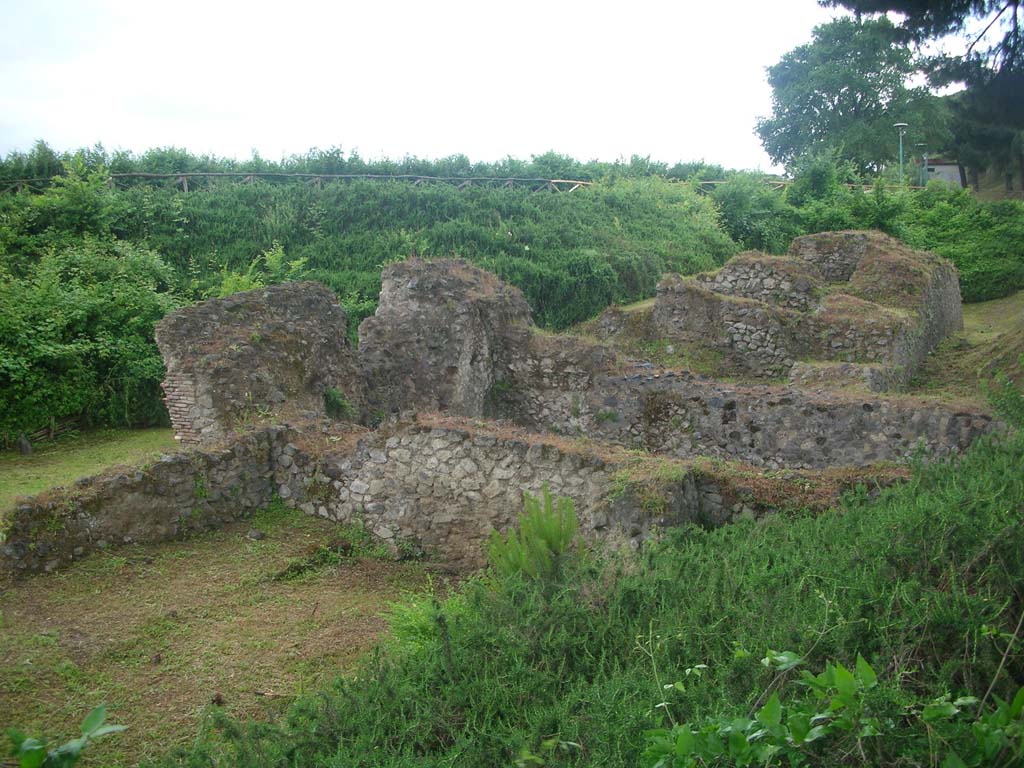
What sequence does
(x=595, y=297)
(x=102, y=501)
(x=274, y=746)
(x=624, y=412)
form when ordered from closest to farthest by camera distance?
(x=274, y=746) → (x=102, y=501) → (x=624, y=412) → (x=595, y=297)

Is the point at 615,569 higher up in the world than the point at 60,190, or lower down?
lower down

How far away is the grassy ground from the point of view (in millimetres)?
9906

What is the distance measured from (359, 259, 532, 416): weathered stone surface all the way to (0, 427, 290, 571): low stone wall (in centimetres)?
381

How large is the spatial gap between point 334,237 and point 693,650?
1866cm

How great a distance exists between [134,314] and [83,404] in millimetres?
2338

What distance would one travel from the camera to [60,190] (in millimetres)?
18562

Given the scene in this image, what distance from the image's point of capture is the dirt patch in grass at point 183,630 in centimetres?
476

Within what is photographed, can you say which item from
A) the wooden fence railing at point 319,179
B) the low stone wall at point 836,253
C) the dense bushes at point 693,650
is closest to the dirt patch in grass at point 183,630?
the dense bushes at point 693,650

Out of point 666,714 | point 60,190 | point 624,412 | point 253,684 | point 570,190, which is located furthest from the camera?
point 570,190

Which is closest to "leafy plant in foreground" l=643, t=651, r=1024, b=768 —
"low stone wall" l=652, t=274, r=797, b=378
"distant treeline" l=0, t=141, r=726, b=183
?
"low stone wall" l=652, t=274, r=797, b=378

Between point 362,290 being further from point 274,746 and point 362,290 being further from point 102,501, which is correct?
point 274,746

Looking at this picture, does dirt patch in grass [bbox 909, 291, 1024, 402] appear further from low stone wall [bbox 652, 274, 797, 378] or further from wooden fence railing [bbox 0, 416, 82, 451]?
wooden fence railing [bbox 0, 416, 82, 451]

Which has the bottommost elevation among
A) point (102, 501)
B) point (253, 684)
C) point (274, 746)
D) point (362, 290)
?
point (253, 684)

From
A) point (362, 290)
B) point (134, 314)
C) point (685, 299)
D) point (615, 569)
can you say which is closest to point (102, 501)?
point (615, 569)
